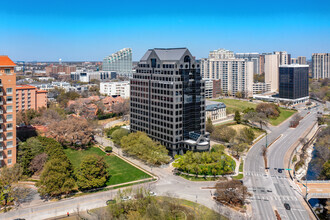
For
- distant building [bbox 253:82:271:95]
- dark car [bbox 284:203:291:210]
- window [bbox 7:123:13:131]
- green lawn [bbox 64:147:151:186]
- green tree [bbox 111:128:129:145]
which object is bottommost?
dark car [bbox 284:203:291:210]

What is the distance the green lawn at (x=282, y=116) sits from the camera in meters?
117

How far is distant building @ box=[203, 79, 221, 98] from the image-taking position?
16688 centimetres

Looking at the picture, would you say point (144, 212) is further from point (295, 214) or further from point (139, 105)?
point (139, 105)

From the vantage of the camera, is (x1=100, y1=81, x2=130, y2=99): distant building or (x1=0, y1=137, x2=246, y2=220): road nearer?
(x1=0, y1=137, x2=246, y2=220): road

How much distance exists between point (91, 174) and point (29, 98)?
73857 millimetres

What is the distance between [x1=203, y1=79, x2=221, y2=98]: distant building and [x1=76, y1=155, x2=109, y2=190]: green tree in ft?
384

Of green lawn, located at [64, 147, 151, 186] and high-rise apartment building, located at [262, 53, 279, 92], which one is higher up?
high-rise apartment building, located at [262, 53, 279, 92]

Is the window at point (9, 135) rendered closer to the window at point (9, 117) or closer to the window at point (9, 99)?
the window at point (9, 117)

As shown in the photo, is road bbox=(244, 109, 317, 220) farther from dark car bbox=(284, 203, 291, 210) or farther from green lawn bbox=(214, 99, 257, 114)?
green lawn bbox=(214, 99, 257, 114)

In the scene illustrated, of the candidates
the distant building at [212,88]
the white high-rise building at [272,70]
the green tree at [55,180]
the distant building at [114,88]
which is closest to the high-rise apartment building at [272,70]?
the white high-rise building at [272,70]

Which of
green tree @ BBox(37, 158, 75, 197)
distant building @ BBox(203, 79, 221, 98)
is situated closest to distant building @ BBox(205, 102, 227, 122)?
distant building @ BBox(203, 79, 221, 98)

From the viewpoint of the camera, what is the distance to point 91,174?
5478cm

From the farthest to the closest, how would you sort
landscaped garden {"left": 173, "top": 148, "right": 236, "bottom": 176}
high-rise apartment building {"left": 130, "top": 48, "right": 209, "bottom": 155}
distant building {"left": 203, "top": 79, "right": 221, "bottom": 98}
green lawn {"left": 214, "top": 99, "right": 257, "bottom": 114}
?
distant building {"left": 203, "top": 79, "right": 221, "bottom": 98}
green lawn {"left": 214, "top": 99, "right": 257, "bottom": 114}
high-rise apartment building {"left": 130, "top": 48, "right": 209, "bottom": 155}
landscaped garden {"left": 173, "top": 148, "right": 236, "bottom": 176}

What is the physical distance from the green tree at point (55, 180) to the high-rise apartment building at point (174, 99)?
25.6 m
